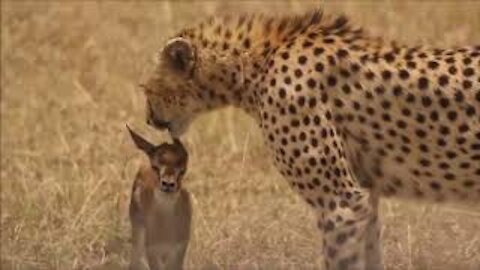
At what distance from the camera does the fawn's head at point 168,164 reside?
4.93 meters

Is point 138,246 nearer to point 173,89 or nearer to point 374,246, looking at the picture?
point 173,89

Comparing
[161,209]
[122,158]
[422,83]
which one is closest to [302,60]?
[422,83]

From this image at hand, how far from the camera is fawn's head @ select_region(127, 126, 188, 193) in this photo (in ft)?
16.2

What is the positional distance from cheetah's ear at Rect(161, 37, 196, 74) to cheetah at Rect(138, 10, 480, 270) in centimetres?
23

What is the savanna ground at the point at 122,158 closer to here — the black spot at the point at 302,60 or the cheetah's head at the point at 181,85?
the cheetah's head at the point at 181,85

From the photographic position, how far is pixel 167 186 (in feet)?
16.2

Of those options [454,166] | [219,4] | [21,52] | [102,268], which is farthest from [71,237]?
[219,4]

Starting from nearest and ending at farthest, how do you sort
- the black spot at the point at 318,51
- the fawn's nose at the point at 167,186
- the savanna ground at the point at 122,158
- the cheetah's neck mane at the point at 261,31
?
the black spot at the point at 318,51, the cheetah's neck mane at the point at 261,31, the fawn's nose at the point at 167,186, the savanna ground at the point at 122,158

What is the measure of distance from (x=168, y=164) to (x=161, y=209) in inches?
9.1

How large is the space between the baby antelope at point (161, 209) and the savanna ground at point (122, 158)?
0.84 ft

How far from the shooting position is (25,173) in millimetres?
6414

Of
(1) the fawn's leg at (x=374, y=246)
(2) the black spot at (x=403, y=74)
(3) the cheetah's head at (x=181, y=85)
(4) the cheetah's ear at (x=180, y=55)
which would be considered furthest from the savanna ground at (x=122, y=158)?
(2) the black spot at (x=403, y=74)

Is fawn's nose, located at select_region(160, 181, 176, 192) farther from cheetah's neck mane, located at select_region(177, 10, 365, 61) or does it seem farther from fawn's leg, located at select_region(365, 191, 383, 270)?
fawn's leg, located at select_region(365, 191, 383, 270)

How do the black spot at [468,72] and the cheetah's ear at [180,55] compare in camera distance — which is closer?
the black spot at [468,72]
